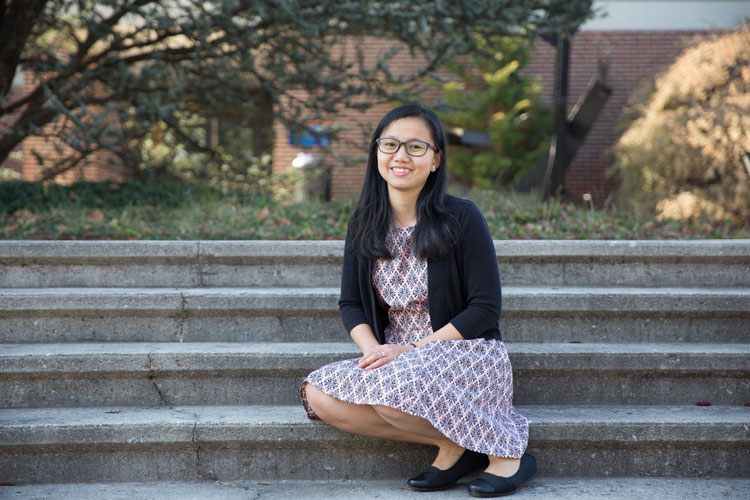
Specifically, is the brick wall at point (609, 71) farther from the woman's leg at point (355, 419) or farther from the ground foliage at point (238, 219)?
the woman's leg at point (355, 419)

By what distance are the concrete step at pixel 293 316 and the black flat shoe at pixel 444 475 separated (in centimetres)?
94

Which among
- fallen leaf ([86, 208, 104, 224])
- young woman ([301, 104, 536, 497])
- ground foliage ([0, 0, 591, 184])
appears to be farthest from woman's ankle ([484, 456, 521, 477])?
ground foliage ([0, 0, 591, 184])

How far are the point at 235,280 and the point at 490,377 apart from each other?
1759 millimetres

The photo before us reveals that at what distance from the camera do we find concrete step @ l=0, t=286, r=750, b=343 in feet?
11.3

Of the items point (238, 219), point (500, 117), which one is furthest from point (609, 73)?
point (238, 219)

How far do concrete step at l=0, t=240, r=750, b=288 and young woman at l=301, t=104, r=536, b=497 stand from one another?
98 centimetres

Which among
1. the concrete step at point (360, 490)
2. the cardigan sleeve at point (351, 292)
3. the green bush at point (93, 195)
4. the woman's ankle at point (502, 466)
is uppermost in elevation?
the green bush at point (93, 195)

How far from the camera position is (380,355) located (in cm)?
264

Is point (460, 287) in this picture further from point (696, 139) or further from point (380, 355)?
point (696, 139)

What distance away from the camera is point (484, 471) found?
8.58 feet

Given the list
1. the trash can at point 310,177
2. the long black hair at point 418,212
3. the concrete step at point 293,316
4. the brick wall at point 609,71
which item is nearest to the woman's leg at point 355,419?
the long black hair at point 418,212

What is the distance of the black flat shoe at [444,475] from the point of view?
262 centimetres

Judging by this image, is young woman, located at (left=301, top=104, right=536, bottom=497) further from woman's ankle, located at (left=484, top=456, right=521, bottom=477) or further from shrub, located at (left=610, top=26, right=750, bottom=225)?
shrub, located at (left=610, top=26, right=750, bottom=225)

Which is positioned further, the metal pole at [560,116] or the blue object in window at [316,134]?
the metal pole at [560,116]
